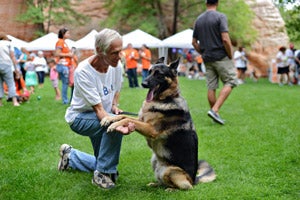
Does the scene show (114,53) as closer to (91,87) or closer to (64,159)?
(91,87)

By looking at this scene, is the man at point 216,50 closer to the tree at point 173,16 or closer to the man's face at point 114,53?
the man's face at point 114,53

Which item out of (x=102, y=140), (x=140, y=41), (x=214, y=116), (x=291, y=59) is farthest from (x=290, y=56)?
(x=102, y=140)

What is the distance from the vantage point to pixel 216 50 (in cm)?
903

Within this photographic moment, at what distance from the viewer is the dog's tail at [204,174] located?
5.23 m

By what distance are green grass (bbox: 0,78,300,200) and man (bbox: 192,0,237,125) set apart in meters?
0.70

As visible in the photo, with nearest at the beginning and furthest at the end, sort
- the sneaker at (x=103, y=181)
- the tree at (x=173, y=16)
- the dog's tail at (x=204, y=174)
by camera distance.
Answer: the sneaker at (x=103, y=181) → the dog's tail at (x=204, y=174) → the tree at (x=173, y=16)

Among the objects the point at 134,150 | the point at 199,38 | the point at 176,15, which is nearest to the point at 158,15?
the point at 176,15

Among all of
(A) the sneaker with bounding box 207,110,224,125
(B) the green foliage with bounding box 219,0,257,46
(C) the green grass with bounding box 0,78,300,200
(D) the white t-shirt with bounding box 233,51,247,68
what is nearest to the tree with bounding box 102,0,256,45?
(B) the green foliage with bounding box 219,0,257,46

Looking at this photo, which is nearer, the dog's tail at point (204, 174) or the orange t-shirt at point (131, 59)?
the dog's tail at point (204, 174)

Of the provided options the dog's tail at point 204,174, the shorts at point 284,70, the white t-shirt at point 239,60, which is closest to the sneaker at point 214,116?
the dog's tail at point 204,174

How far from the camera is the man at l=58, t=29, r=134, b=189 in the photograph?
4699mm

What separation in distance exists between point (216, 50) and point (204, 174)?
4.21 m

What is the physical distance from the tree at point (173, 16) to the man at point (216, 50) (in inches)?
1166

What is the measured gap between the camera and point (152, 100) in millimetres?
5023
